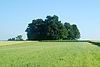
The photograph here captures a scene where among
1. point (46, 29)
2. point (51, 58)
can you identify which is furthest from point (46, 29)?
point (51, 58)

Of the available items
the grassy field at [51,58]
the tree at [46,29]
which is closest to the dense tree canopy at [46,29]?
the tree at [46,29]

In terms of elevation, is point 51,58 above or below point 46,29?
below

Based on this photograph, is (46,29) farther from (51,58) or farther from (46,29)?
(51,58)

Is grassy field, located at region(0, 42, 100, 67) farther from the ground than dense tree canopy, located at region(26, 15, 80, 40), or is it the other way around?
dense tree canopy, located at region(26, 15, 80, 40)

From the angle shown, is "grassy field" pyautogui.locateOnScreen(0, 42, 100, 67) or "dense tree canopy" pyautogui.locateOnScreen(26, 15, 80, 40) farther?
"dense tree canopy" pyautogui.locateOnScreen(26, 15, 80, 40)

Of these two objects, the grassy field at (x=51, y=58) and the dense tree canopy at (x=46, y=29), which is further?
the dense tree canopy at (x=46, y=29)

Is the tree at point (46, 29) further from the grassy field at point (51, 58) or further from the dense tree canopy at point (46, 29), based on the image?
the grassy field at point (51, 58)

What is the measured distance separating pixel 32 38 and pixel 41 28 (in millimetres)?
6299

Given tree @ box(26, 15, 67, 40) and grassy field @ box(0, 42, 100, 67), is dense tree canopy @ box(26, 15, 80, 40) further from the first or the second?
grassy field @ box(0, 42, 100, 67)

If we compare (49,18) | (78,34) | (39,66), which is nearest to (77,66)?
(39,66)

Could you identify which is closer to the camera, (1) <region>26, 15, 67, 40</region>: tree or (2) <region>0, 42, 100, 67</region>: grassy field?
(2) <region>0, 42, 100, 67</region>: grassy field

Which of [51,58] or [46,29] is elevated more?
[46,29]

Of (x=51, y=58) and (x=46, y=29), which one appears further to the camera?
(x=46, y=29)

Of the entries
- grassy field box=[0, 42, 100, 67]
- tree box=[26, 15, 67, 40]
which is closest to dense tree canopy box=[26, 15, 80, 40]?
tree box=[26, 15, 67, 40]
